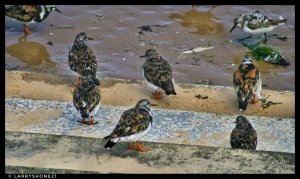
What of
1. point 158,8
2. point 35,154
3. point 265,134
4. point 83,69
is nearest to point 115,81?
point 83,69

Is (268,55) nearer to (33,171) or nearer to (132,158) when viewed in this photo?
(132,158)

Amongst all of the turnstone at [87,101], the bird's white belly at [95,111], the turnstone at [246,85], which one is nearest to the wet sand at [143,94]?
the turnstone at [246,85]

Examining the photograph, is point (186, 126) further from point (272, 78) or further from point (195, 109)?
point (272, 78)

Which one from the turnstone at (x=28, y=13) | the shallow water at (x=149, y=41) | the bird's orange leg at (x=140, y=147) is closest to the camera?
the bird's orange leg at (x=140, y=147)

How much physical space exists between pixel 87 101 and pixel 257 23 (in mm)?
5398

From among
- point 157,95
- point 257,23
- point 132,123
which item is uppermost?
point 132,123

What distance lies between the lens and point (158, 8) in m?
13.8

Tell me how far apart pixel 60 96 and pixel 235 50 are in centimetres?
437

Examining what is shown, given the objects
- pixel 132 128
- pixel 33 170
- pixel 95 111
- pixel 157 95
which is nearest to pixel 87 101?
pixel 95 111

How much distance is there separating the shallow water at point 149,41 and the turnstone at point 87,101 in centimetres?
273

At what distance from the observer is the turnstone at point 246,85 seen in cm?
873

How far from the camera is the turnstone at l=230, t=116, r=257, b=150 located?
6.93 metres

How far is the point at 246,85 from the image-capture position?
349 inches

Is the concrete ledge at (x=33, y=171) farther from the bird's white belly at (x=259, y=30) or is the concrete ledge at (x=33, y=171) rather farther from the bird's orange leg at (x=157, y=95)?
the bird's white belly at (x=259, y=30)
